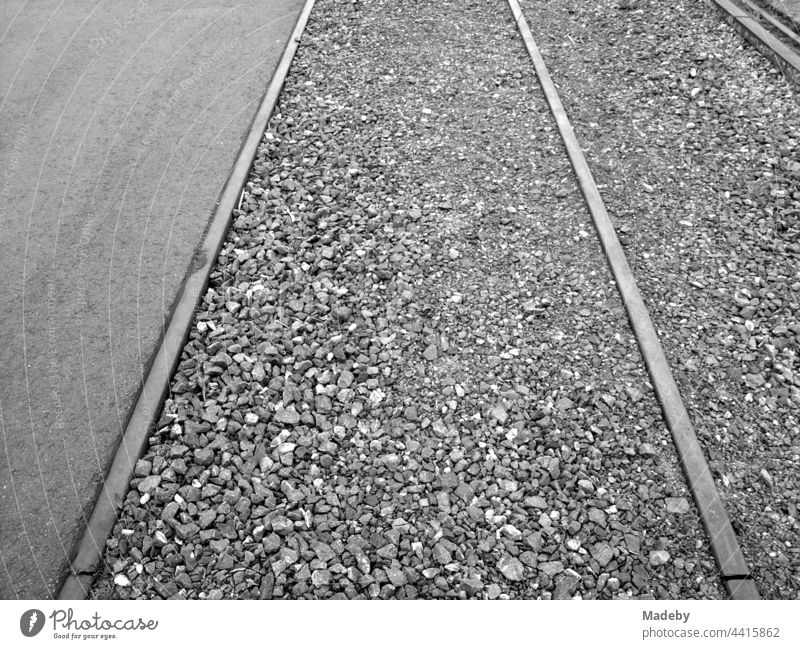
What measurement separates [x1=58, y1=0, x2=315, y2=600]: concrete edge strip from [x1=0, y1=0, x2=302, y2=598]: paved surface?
0.10m

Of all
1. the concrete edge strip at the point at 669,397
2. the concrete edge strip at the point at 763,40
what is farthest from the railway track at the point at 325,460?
the concrete edge strip at the point at 763,40

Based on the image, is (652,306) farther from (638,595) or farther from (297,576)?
(297,576)

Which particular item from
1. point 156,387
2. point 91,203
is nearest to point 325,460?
point 156,387

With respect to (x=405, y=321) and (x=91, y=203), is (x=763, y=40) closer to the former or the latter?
(x=405, y=321)

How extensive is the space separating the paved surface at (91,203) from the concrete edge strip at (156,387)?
0.10 meters

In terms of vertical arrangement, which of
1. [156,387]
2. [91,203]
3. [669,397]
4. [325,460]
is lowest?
[669,397]

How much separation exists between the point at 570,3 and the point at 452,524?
20.4 ft
